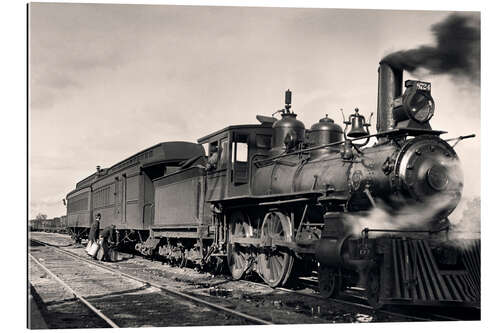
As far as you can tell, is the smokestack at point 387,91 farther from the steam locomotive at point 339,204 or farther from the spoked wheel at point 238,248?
the spoked wheel at point 238,248

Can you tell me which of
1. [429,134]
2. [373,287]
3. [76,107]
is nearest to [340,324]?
[373,287]

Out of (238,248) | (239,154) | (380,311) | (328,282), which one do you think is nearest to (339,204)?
(328,282)

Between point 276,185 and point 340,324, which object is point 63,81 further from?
point 340,324

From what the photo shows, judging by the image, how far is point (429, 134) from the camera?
300 inches

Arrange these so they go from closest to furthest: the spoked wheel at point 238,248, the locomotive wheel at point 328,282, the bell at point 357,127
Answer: the locomotive wheel at point 328,282
the bell at point 357,127
the spoked wheel at point 238,248

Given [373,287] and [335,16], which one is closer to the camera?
[373,287]

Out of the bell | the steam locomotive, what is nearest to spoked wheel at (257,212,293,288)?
the steam locomotive

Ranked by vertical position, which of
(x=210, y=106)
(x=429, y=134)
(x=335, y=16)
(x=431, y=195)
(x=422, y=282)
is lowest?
(x=422, y=282)

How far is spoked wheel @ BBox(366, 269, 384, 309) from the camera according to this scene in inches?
278

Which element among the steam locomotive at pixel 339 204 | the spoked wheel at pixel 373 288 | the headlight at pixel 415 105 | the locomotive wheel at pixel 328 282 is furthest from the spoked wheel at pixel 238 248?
the headlight at pixel 415 105

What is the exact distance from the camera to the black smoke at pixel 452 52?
771cm

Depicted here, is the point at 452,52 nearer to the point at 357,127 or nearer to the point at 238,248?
the point at 357,127

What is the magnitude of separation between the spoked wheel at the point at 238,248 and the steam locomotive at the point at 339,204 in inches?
0.8

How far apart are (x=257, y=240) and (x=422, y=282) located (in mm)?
3649
